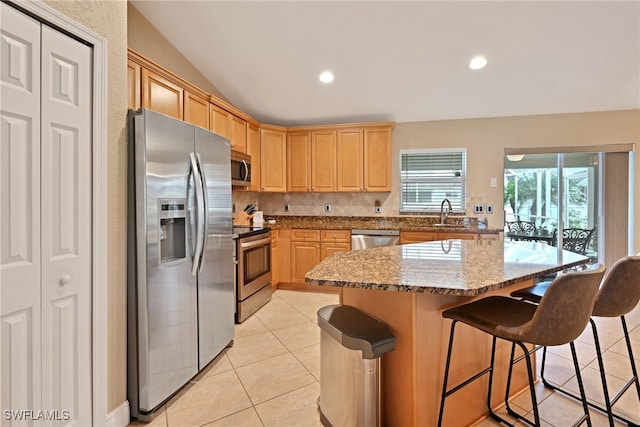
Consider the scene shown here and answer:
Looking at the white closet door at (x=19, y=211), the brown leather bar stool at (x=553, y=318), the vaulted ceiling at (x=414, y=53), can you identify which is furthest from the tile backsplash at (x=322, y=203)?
the brown leather bar stool at (x=553, y=318)

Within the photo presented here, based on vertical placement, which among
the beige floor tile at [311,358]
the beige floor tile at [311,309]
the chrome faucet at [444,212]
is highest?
the chrome faucet at [444,212]

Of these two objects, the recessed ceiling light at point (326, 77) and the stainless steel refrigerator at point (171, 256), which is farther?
the recessed ceiling light at point (326, 77)

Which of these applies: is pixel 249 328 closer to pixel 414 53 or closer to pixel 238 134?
pixel 238 134

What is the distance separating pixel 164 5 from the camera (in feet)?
9.51

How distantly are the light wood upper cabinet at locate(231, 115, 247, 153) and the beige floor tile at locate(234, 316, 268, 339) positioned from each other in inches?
82.7

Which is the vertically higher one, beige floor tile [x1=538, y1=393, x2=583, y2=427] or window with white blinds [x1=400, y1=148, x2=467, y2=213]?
window with white blinds [x1=400, y1=148, x2=467, y2=213]

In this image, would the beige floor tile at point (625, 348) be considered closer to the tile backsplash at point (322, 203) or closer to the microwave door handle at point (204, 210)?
the tile backsplash at point (322, 203)

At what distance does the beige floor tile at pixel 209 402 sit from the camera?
184cm

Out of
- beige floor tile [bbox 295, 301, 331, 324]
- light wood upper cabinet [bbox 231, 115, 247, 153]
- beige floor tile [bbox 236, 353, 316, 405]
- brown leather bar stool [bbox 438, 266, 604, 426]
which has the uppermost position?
light wood upper cabinet [bbox 231, 115, 247, 153]

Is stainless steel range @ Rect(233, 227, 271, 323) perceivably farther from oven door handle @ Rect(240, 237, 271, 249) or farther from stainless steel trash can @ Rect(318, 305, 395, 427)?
stainless steel trash can @ Rect(318, 305, 395, 427)

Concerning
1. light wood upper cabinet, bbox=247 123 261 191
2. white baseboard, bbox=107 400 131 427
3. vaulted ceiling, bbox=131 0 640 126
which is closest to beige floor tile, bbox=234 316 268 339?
white baseboard, bbox=107 400 131 427

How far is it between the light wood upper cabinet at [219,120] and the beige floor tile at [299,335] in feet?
7.24

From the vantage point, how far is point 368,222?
4809mm

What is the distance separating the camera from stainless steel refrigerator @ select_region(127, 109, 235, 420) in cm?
181
